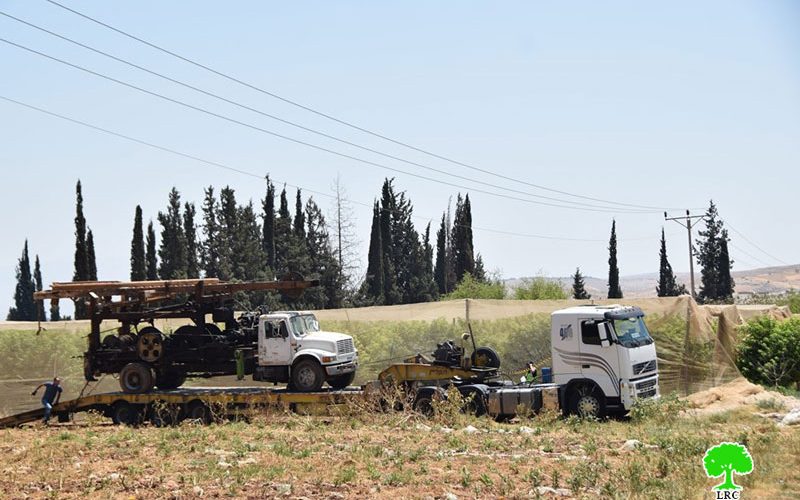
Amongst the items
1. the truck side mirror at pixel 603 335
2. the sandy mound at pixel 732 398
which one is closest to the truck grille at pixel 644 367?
the truck side mirror at pixel 603 335

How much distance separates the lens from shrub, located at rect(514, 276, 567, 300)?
5006 centimetres

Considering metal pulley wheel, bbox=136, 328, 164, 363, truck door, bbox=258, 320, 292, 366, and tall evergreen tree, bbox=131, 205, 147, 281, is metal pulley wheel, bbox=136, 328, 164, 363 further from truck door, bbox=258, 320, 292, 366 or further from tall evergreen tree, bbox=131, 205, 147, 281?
tall evergreen tree, bbox=131, 205, 147, 281

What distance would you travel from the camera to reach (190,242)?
6862cm

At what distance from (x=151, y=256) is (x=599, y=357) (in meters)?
54.5

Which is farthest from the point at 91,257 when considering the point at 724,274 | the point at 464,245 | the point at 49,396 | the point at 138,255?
the point at 724,274

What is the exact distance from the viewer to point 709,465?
1153 cm

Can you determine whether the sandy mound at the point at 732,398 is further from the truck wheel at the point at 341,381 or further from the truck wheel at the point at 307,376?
the truck wheel at the point at 307,376

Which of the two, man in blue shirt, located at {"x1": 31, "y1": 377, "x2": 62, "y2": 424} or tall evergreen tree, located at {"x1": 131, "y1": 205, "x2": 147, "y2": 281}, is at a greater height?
tall evergreen tree, located at {"x1": 131, "y1": 205, "x2": 147, "y2": 281}

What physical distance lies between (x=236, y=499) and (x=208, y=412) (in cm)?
1193

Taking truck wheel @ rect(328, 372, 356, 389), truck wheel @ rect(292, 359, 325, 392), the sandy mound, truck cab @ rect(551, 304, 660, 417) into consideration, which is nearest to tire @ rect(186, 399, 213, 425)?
truck wheel @ rect(292, 359, 325, 392)

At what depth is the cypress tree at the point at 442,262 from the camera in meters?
82.9

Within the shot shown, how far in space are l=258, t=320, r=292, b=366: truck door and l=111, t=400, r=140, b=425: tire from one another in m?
3.69

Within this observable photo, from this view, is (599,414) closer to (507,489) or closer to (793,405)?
(793,405)

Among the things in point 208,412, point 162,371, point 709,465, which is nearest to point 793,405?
point 709,465
